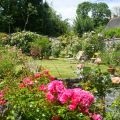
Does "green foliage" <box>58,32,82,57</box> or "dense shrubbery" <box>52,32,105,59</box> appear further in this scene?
"green foliage" <box>58,32,82,57</box>

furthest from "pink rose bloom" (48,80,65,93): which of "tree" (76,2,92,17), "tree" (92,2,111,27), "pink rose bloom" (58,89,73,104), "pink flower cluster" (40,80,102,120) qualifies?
"tree" (76,2,92,17)

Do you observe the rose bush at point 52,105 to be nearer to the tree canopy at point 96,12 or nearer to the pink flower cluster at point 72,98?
the pink flower cluster at point 72,98

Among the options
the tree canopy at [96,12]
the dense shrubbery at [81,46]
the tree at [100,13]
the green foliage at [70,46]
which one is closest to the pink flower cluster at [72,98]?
the dense shrubbery at [81,46]

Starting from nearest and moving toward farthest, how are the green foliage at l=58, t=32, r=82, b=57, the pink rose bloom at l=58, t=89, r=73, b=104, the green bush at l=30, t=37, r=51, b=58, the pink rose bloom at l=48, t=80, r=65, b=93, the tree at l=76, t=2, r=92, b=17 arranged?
the pink rose bloom at l=58, t=89, r=73, b=104
the pink rose bloom at l=48, t=80, r=65, b=93
the green bush at l=30, t=37, r=51, b=58
the green foliage at l=58, t=32, r=82, b=57
the tree at l=76, t=2, r=92, b=17

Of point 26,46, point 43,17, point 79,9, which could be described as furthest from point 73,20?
point 79,9

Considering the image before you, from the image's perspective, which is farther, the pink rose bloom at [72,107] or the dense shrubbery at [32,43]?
the dense shrubbery at [32,43]

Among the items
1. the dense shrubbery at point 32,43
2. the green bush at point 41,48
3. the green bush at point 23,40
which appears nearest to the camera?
the green bush at point 41,48

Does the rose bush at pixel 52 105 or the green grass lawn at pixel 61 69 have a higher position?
the rose bush at pixel 52 105

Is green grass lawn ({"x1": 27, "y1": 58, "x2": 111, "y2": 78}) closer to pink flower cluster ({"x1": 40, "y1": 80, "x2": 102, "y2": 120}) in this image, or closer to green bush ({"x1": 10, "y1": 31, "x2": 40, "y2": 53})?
green bush ({"x1": 10, "y1": 31, "x2": 40, "y2": 53})

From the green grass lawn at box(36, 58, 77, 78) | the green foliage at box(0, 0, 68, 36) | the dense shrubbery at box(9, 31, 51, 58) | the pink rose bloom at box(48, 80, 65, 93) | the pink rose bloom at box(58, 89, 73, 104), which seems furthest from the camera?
the green foliage at box(0, 0, 68, 36)

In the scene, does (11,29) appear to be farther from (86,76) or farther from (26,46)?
(86,76)

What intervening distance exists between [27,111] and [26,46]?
20424 mm

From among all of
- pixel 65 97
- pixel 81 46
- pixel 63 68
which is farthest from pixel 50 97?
pixel 81 46

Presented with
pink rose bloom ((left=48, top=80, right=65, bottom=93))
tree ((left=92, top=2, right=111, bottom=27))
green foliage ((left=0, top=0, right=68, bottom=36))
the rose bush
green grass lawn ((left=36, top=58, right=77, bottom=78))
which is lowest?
green grass lawn ((left=36, top=58, right=77, bottom=78))
